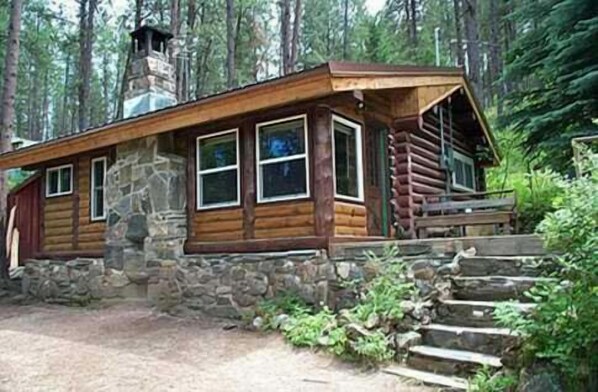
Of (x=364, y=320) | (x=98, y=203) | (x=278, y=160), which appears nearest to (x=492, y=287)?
(x=364, y=320)

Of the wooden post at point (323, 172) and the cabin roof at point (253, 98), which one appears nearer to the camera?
the cabin roof at point (253, 98)

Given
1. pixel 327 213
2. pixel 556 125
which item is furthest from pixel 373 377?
pixel 556 125

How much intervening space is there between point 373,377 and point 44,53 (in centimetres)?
1723

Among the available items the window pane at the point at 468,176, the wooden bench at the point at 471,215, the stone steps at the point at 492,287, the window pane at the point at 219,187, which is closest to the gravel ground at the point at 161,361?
the stone steps at the point at 492,287

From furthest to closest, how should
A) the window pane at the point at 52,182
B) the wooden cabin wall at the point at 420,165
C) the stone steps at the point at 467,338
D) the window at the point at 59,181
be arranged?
the window pane at the point at 52,182 < the window at the point at 59,181 < the wooden cabin wall at the point at 420,165 < the stone steps at the point at 467,338

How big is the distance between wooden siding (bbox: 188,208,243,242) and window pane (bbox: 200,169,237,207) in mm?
180

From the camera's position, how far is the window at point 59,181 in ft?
35.3

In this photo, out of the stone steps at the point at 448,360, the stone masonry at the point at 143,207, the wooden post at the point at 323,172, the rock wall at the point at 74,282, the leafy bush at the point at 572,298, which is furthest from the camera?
the rock wall at the point at 74,282

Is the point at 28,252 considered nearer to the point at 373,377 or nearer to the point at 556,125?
the point at 373,377

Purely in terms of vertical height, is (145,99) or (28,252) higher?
(145,99)

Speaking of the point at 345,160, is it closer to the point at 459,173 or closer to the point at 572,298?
the point at 572,298

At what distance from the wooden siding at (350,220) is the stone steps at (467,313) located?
205 centimetres

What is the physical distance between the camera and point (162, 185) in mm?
8656

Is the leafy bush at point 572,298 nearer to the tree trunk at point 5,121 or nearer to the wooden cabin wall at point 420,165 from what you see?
the wooden cabin wall at point 420,165
